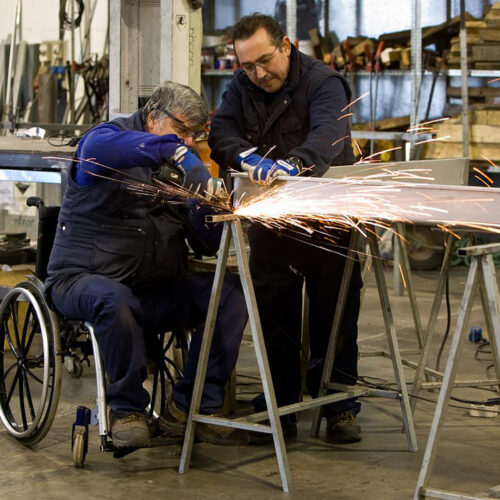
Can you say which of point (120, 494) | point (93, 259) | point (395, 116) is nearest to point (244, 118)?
point (93, 259)

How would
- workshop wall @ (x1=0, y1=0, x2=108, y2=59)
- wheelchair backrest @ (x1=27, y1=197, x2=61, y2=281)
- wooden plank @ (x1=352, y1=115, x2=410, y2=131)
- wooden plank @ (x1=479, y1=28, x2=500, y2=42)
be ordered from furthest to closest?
workshop wall @ (x1=0, y1=0, x2=108, y2=59) → wooden plank @ (x1=352, y1=115, x2=410, y2=131) → wooden plank @ (x1=479, y1=28, x2=500, y2=42) → wheelchair backrest @ (x1=27, y1=197, x2=61, y2=281)

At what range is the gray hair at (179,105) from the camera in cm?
395

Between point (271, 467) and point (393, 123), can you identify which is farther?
point (393, 123)

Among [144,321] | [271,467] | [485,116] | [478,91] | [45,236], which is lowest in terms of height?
[271,467]

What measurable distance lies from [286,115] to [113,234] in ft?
3.06

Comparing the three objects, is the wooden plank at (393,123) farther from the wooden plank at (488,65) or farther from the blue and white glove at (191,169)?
the blue and white glove at (191,169)

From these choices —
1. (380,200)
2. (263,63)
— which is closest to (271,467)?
(380,200)

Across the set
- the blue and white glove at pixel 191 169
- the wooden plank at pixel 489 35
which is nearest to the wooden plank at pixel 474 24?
the wooden plank at pixel 489 35

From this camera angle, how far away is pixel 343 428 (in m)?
4.29

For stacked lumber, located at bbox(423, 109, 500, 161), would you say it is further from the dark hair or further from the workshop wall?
the workshop wall

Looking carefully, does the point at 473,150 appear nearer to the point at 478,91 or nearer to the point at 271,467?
the point at 478,91

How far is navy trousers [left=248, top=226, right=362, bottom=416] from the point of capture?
4.25 metres

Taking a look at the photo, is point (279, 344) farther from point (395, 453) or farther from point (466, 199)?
point (466, 199)

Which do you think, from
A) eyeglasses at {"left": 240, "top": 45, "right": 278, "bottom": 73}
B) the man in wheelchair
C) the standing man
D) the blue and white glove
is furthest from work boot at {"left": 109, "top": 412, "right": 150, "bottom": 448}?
eyeglasses at {"left": 240, "top": 45, "right": 278, "bottom": 73}
